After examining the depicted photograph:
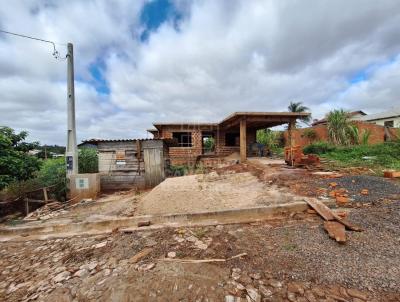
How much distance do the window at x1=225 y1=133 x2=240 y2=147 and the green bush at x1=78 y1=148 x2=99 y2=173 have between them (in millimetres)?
8827

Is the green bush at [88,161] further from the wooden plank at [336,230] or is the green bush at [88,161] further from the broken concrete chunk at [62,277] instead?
the wooden plank at [336,230]

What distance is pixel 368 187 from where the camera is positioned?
4867 millimetres

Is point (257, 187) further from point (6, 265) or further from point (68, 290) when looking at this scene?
point (6, 265)

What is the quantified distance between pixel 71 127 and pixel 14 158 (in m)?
2.63

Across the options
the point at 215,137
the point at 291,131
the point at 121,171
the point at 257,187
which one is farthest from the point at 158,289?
the point at 215,137

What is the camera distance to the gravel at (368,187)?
14.1 feet

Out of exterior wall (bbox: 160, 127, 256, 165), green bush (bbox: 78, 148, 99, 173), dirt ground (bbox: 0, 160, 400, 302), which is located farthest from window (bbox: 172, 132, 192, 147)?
dirt ground (bbox: 0, 160, 400, 302)

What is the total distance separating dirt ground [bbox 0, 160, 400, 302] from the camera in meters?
2.03

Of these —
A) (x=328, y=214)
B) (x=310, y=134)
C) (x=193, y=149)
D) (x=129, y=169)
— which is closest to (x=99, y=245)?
(x=328, y=214)

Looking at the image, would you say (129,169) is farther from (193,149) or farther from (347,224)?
(347,224)

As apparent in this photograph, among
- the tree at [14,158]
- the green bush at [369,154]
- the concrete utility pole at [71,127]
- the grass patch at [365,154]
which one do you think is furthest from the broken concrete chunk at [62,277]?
the green bush at [369,154]

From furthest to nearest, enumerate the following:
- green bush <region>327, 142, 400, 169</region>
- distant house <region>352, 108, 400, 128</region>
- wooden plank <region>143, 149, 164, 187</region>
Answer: distant house <region>352, 108, 400, 128</region> < wooden plank <region>143, 149, 164, 187</region> < green bush <region>327, 142, 400, 169</region>

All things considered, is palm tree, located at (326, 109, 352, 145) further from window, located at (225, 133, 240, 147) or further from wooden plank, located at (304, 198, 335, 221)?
wooden plank, located at (304, 198, 335, 221)

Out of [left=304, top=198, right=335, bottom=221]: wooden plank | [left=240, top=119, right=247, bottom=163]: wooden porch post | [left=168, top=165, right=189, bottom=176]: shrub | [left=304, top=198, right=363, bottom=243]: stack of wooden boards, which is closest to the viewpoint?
[left=304, top=198, right=363, bottom=243]: stack of wooden boards
